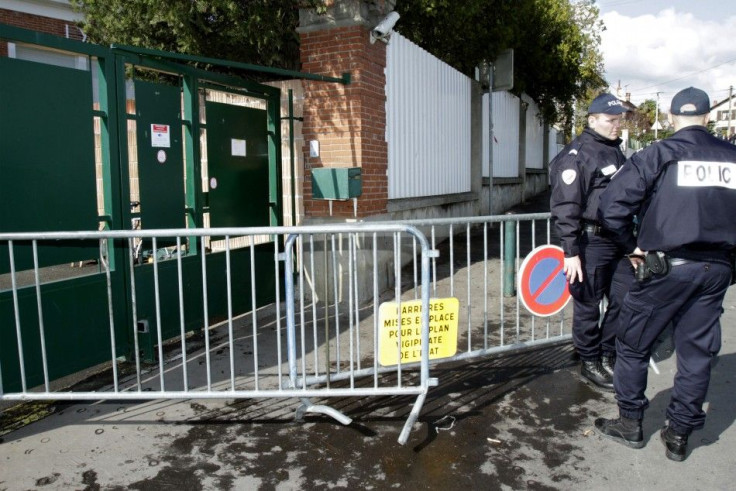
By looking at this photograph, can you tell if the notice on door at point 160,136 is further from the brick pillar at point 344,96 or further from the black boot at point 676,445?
the black boot at point 676,445

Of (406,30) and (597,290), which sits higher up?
(406,30)

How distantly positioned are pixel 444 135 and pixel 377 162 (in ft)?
9.19

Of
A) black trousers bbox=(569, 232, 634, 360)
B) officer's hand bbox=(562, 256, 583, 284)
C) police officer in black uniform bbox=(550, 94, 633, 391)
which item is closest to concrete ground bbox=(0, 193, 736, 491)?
black trousers bbox=(569, 232, 634, 360)

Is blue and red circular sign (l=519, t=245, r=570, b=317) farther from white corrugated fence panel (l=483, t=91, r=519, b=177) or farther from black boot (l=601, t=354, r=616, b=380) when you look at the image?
white corrugated fence panel (l=483, t=91, r=519, b=177)

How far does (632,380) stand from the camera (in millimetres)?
3572

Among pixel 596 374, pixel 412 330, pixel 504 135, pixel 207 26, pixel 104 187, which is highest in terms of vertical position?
pixel 207 26

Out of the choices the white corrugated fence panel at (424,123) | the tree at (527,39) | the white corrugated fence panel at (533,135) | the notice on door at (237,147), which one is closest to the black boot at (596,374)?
the white corrugated fence panel at (424,123)

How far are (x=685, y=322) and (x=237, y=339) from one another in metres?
4.10

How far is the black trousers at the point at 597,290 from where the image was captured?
4406mm

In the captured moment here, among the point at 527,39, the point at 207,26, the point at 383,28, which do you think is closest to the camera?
the point at 383,28

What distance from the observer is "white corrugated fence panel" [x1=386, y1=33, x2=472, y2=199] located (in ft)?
25.7

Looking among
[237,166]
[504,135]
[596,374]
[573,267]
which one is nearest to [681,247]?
[573,267]

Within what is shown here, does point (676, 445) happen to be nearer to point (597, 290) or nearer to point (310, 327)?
point (597, 290)

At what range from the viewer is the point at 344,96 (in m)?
6.94
